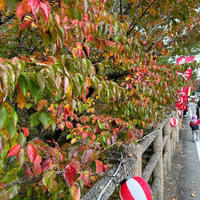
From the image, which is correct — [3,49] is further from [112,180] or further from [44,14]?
[112,180]

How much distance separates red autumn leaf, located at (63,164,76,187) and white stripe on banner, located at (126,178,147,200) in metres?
0.50

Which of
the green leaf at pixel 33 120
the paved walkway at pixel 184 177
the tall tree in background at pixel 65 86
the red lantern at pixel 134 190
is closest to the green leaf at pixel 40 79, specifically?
the tall tree in background at pixel 65 86

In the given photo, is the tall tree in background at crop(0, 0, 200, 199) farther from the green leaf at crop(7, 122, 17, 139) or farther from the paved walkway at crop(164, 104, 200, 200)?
the paved walkway at crop(164, 104, 200, 200)

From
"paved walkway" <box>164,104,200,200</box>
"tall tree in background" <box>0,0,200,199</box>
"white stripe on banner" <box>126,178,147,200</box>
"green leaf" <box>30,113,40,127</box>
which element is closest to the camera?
"tall tree in background" <box>0,0,200,199</box>

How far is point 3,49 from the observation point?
276 cm

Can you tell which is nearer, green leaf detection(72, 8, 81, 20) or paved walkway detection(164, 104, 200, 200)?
green leaf detection(72, 8, 81, 20)

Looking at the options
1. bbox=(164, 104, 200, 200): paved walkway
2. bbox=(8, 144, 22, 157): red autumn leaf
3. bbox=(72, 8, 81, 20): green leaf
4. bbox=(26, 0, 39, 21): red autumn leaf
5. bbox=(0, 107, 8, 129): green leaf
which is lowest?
bbox=(164, 104, 200, 200): paved walkway

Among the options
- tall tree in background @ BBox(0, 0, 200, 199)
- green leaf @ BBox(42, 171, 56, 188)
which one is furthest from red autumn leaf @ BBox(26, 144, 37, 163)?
green leaf @ BBox(42, 171, 56, 188)

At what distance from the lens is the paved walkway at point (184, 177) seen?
143 inches

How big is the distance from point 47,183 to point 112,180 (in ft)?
1.90

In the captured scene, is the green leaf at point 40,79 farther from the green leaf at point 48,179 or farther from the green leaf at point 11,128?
the green leaf at point 48,179

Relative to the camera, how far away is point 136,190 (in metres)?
1.45

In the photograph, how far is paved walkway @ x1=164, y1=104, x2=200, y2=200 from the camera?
362 cm

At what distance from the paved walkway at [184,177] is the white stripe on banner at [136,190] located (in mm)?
2538
